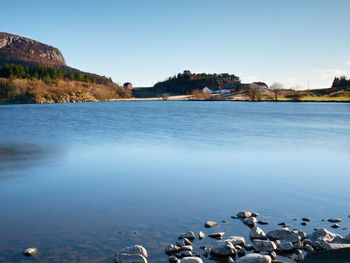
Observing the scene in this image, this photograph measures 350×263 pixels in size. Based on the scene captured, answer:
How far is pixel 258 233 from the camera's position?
1023 centimetres

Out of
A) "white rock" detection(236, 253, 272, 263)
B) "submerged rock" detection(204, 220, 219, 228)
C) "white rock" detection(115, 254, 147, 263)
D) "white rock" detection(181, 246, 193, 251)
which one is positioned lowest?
"submerged rock" detection(204, 220, 219, 228)

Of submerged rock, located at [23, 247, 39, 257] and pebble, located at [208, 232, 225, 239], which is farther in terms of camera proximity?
Result: pebble, located at [208, 232, 225, 239]

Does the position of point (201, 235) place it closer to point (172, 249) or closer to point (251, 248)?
point (172, 249)

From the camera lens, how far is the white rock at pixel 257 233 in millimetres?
10172

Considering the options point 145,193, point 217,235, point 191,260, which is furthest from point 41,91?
point 191,260

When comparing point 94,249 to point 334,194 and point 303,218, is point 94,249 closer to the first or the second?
point 303,218

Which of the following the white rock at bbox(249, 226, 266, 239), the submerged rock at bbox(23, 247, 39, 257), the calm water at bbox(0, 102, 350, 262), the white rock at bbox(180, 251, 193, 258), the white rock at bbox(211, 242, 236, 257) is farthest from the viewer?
the calm water at bbox(0, 102, 350, 262)

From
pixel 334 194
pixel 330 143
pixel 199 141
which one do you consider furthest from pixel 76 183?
pixel 330 143

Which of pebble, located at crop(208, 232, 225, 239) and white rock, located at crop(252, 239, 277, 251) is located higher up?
white rock, located at crop(252, 239, 277, 251)

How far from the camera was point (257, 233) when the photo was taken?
33.6 feet

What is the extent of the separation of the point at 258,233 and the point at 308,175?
10.2 metres

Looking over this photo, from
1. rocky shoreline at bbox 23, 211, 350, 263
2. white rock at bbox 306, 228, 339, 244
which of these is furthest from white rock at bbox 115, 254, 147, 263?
white rock at bbox 306, 228, 339, 244

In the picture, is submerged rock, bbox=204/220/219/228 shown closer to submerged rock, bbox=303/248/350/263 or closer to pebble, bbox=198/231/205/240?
pebble, bbox=198/231/205/240

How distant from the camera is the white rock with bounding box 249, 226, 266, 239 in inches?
400
